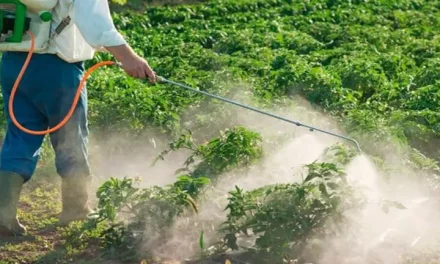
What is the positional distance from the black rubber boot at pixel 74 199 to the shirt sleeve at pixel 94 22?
94 cm

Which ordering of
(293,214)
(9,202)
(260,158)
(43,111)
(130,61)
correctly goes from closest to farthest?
(293,214) < (130,61) < (9,202) < (43,111) < (260,158)

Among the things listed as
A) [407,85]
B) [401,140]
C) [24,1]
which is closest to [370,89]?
[407,85]

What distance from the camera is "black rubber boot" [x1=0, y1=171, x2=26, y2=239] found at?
5.64m

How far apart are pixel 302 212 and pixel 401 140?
5.78 ft

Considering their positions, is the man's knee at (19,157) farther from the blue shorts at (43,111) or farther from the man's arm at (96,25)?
the man's arm at (96,25)

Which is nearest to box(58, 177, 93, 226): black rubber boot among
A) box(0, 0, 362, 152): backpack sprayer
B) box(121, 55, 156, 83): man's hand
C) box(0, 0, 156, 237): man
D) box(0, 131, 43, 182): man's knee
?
box(0, 0, 156, 237): man

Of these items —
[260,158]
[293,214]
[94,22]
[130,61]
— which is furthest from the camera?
[260,158]

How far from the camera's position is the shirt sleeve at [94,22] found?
535cm

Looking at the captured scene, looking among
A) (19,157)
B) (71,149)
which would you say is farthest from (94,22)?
(19,157)

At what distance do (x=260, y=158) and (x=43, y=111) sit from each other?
1.46m

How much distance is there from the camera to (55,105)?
18.7 feet

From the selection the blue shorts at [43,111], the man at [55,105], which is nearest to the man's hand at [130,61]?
the man at [55,105]

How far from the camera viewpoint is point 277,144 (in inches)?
263

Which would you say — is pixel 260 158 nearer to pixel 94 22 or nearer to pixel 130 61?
pixel 130 61
